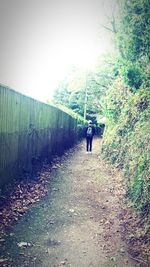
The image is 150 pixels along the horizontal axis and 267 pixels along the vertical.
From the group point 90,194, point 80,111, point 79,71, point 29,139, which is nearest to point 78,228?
point 90,194

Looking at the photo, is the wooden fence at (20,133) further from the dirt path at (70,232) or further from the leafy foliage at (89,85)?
the leafy foliage at (89,85)

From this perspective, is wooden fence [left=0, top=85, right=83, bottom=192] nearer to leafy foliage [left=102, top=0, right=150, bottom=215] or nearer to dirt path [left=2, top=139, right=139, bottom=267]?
dirt path [left=2, top=139, right=139, bottom=267]

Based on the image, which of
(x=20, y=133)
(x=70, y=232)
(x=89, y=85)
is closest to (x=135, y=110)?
(x=20, y=133)

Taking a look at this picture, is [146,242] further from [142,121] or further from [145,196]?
[142,121]

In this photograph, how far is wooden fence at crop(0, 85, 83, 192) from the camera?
7711 mm

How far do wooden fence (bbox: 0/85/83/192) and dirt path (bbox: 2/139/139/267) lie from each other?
1.16m

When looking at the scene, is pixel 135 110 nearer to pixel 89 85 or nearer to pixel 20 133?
pixel 20 133

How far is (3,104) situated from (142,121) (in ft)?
16.2

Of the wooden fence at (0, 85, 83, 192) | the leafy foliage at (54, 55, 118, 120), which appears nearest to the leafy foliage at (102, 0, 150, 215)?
the wooden fence at (0, 85, 83, 192)

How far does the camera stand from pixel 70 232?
253 inches

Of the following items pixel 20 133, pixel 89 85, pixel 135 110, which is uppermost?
pixel 89 85

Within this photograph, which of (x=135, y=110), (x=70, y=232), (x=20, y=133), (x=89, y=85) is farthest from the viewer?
(x=89, y=85)

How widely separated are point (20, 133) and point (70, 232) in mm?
3731

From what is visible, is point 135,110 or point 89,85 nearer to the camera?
point 135,110
